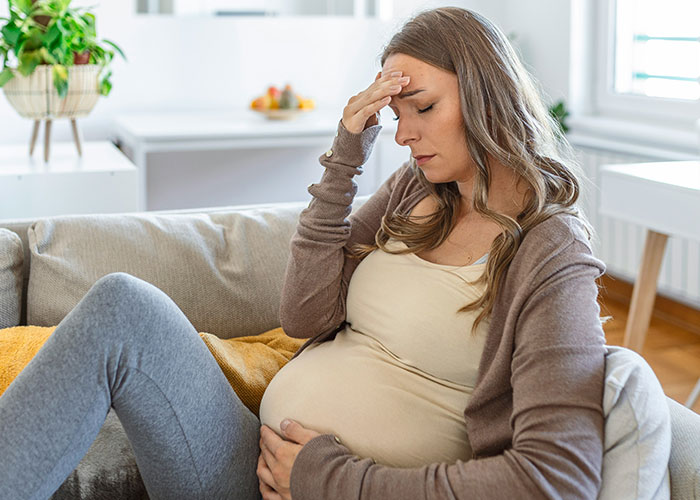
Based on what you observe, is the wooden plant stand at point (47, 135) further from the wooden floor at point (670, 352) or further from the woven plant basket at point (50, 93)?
the wooden floor at point (670, 352)

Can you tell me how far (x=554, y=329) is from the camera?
1.06 meters

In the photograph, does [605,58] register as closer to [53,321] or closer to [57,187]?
[57,187]

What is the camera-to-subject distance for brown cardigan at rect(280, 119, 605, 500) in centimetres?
102

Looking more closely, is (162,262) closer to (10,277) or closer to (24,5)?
(10,277)

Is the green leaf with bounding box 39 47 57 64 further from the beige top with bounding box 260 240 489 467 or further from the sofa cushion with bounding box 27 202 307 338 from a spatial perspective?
the beige top with bounding box 260 240 489 467

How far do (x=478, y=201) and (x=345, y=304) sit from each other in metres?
0.30

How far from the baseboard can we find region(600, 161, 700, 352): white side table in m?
0.73

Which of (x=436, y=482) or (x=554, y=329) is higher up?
(x=554, y=329)

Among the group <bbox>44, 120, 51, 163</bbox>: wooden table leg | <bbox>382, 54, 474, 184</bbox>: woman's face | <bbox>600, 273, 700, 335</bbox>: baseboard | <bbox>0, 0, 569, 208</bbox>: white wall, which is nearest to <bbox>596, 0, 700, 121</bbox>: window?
<bbox>0, 0, 569, 208</bbox>: white wall

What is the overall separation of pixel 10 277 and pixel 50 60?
3.39 ft

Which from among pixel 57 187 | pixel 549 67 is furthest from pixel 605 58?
pixel 57 187

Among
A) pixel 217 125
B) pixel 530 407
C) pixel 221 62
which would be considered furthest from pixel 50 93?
pixel 530 407

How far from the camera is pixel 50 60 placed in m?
2.41

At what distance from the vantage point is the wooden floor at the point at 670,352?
102 inches
